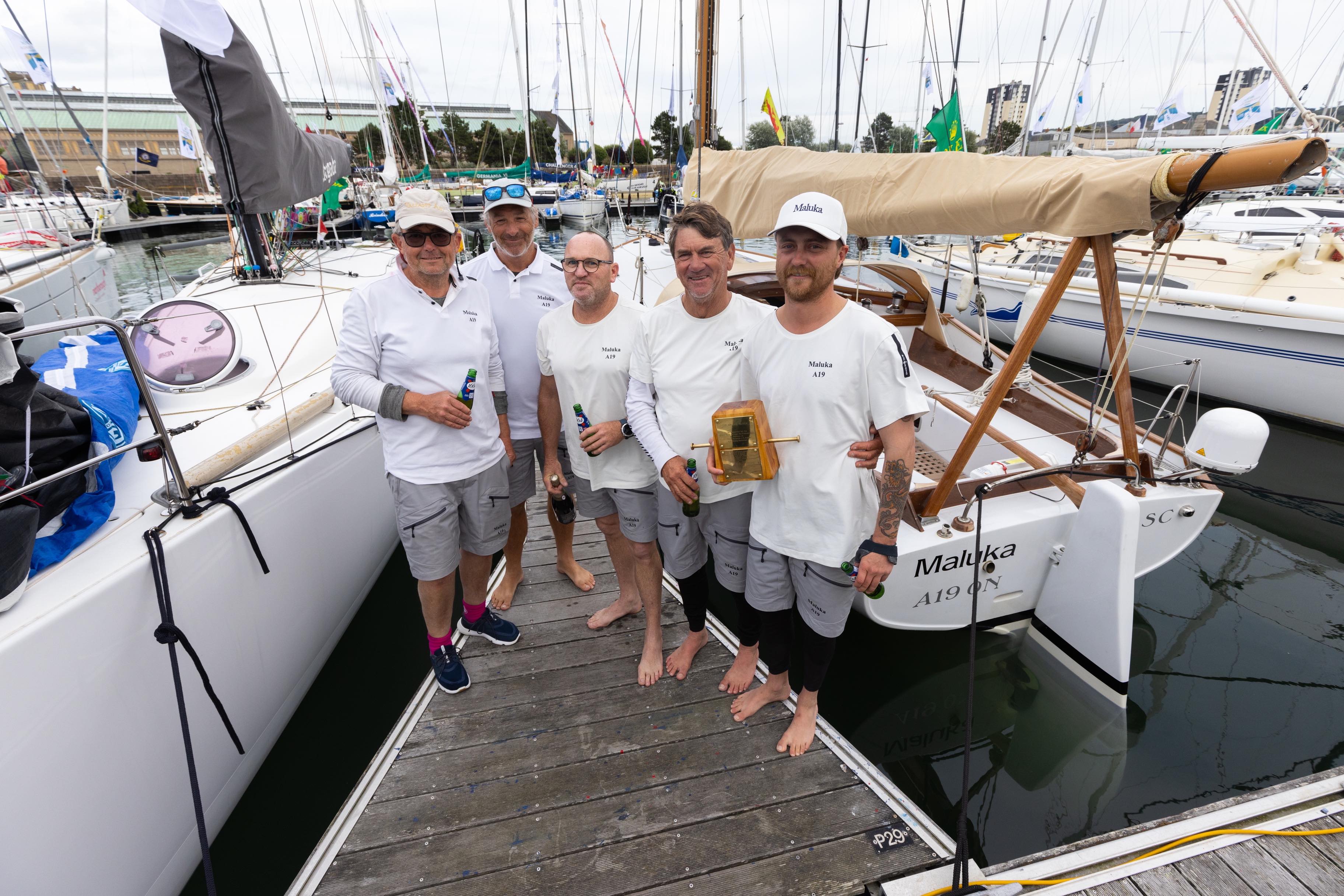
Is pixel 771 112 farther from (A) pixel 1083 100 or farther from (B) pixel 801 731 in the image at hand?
(B) pixel 801 731

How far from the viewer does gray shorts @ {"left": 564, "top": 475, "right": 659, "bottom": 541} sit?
2637mm

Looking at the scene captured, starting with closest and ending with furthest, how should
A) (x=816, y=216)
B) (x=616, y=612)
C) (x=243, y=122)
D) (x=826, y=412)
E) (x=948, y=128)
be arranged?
1. (x=816, y=216)
2. (x=826, y=412)
3. (x=616, y=612)
4. (x=243, y=122)
5. (x=948, y=128)

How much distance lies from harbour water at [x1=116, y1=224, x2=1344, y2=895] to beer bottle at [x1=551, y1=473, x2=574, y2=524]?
1.53 metres

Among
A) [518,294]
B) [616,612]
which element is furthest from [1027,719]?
[518,294]

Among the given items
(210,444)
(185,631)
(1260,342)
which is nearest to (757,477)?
(185,631)

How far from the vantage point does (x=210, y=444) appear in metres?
2.82

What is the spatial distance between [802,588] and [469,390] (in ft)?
4.80

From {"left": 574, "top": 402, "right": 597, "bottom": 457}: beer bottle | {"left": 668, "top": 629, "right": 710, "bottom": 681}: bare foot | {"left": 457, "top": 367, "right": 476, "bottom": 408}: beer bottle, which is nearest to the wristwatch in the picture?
{"left": 574, "top": 402, "right": 597, "bottom": 457}: beer bottle

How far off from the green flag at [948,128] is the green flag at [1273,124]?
39.6 feet

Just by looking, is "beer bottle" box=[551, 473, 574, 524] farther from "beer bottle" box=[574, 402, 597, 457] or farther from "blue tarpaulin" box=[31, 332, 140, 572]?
"blue tarpaulin" box=[31, 332, 140, 572]

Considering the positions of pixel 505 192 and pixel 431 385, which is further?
pixel 505 192

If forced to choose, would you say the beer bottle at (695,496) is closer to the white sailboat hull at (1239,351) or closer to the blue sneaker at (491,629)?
the blue sneaker at (491,629)

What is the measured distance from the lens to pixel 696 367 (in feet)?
7.42

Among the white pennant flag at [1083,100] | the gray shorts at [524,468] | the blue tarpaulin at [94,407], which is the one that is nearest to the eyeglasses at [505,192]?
the gray shorts at [524,468]
